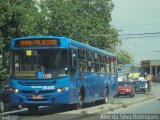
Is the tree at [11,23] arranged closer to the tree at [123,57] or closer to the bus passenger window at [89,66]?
the bus passenger window at [89,66]

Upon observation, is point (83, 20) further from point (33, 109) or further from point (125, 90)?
point (33, 109)

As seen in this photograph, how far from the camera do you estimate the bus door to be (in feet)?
76.2

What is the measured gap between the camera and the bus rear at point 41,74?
22.7m

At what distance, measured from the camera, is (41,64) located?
22672mm

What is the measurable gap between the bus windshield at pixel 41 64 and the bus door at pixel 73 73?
0.40m

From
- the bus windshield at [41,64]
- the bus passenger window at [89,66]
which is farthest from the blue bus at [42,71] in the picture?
the bus passenger window at [89,66]

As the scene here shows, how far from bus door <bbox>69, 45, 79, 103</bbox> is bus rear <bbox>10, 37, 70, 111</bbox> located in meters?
0.39

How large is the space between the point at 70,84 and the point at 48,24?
1093 inches

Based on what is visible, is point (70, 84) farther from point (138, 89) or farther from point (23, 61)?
point (138, 89)

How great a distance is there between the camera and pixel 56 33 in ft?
163

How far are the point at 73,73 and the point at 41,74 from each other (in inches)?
64.2

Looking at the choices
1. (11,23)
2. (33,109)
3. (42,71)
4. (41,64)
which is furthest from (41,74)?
(11,23)

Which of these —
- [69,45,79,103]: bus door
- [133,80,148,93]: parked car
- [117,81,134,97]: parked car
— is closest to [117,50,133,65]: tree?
[133,80,148,93]: parked car

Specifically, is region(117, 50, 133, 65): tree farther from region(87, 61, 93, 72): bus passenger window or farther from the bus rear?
the bus rear
